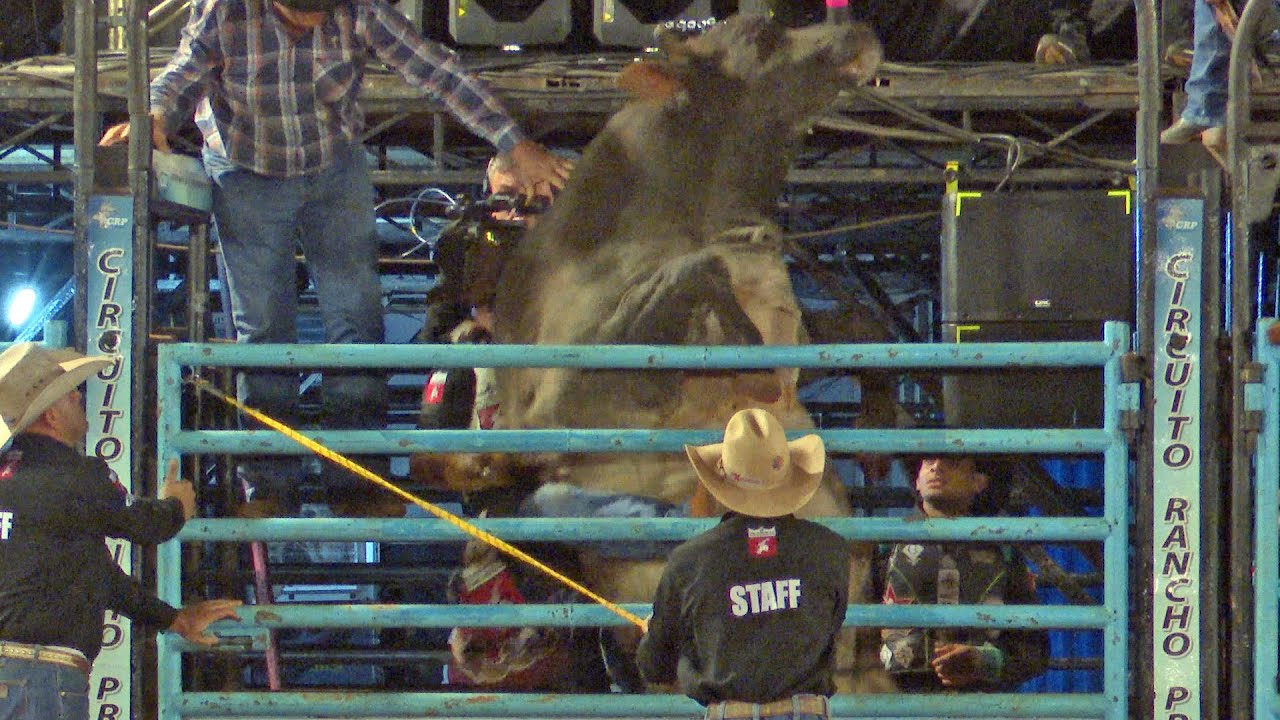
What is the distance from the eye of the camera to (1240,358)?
3.95m

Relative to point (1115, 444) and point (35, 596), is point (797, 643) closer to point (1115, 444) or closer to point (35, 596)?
point (1115, 444)

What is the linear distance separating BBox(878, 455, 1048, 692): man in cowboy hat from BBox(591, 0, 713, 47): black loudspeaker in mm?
3113

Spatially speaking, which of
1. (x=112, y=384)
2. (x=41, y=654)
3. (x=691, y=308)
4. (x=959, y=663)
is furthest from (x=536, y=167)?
(x=41, y=654)

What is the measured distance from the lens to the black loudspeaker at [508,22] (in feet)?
23.6

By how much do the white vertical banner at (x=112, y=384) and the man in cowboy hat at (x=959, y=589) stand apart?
2106 mm

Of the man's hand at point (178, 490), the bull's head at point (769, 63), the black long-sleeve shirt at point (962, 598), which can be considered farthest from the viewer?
the bull's head at point (769, 63)

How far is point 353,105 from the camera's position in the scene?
4.75 metres

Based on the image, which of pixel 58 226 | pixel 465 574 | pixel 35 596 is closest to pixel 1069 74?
pixel 465 574

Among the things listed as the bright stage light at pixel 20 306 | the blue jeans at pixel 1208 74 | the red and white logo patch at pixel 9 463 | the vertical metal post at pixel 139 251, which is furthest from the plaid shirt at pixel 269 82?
the bright stage light at pixel 20 306

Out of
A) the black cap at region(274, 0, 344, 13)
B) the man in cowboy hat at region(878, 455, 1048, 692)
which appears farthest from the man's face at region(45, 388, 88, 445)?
the man in cowboy hat at region(878, 455, 1048, 692)

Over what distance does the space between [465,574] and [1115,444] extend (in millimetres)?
1875

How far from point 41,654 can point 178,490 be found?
1.73ft

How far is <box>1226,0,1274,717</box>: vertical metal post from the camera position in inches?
154

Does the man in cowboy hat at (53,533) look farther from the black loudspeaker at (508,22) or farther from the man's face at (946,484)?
the black loudspeaker at (508,22)
